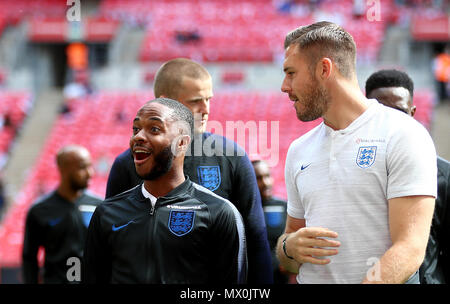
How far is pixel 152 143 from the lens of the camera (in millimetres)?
2514

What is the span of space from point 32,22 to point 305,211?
2176cm

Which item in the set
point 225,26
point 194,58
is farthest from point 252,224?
point 225,26

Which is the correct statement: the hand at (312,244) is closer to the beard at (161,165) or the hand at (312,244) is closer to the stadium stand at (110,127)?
the beard at (161,165)

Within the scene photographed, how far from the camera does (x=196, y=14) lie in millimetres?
23031

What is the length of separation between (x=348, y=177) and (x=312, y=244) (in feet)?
0.86

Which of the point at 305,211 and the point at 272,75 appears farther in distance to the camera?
the point at 272,75

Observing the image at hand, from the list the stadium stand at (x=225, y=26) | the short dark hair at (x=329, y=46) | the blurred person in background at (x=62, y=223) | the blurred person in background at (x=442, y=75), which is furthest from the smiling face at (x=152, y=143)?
the stadium stand at (x=225, y=26)

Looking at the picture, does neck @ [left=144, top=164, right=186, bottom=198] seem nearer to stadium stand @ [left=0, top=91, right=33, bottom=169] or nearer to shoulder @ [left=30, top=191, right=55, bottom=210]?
shoulder @ [left=30, top=191, right=55, bottom=210]

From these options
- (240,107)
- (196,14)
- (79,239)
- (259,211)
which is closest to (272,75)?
(240,107)

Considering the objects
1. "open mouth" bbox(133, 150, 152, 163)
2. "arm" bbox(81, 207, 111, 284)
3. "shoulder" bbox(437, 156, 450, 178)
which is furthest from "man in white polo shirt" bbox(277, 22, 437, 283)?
"shoulder" bbox(437, 156, 450, 178)

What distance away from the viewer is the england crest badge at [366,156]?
7.37 ft

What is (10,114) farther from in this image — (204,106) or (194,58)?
(204,106)

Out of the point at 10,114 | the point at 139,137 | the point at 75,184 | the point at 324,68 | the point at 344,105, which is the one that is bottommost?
the point at 75,184
